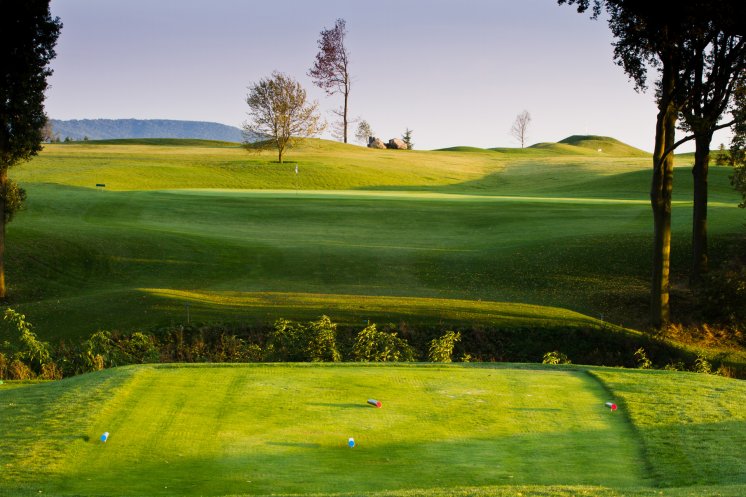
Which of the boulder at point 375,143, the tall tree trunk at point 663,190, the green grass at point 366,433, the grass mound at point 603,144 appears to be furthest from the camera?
the grass mound at point 603,144

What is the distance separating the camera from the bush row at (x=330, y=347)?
51.4 ft

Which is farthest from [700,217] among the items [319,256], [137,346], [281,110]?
[281,110]

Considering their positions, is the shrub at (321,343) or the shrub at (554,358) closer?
the shrub at (554,358)

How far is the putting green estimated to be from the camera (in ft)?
22.6

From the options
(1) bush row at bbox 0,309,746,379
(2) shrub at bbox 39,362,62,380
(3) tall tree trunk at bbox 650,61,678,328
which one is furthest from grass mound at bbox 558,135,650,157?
(2) shrub at bbox 39,362,62,380

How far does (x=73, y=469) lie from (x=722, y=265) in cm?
2499

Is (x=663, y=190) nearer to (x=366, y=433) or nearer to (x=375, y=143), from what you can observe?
(x=366, y=433)

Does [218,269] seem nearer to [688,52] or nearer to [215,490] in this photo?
[688,52]

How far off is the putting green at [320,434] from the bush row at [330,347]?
5.21 meters

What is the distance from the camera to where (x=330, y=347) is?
16250 mm

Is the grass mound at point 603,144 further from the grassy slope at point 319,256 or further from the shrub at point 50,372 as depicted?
the shrub at point 50,372

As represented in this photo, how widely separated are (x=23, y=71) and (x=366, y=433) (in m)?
20.3

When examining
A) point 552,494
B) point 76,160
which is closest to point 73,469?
point 552,494

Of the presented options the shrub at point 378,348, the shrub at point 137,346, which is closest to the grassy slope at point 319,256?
the shrub at point 137,346
